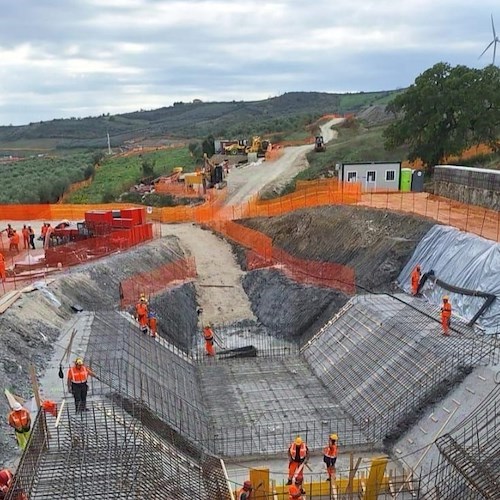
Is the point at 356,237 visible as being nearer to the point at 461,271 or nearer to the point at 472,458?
the point at 461,271

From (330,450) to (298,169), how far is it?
39.3 metres

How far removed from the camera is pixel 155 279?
27.4m

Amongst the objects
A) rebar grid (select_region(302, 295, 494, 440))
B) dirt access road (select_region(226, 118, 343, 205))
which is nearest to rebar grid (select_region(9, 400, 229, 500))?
rebar grid (select_region(302, 295, 494, 440))

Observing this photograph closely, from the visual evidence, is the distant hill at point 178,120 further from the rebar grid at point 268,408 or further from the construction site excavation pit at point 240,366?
Result: the rebar grid at point 268,408

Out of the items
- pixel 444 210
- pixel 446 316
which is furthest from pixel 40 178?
pixel 446 316

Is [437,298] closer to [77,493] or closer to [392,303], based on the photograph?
[392,303]

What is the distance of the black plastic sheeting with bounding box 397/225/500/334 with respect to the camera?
17.9m

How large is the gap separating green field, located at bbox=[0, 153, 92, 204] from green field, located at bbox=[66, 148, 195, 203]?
172 cm

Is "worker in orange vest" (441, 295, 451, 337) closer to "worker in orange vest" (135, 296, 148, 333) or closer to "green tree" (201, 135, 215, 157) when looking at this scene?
"worker in orange vest" (135, 296, 148, 333)

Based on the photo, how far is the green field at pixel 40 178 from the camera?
5097 centimetres

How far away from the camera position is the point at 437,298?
20.2 metres

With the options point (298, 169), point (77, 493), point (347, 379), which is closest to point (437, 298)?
point (347, 379)

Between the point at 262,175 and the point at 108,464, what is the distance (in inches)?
1557

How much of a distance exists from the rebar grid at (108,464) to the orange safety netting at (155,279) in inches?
427
